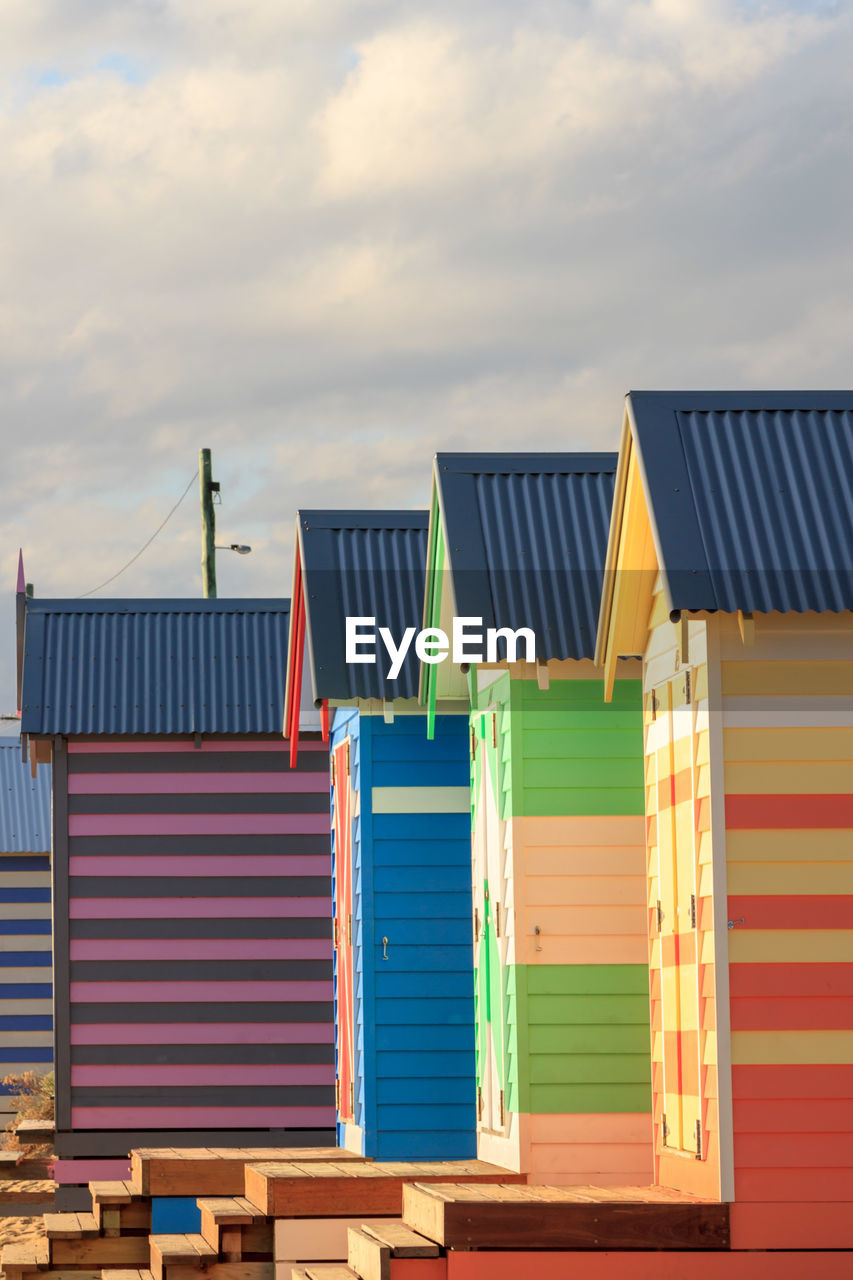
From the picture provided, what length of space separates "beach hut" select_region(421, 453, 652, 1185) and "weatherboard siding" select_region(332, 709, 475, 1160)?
1.51 metres

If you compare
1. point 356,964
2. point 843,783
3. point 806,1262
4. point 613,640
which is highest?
point 613,640

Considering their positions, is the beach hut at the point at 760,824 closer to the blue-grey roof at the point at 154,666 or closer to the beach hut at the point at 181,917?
the beach hut at the point at 181,917

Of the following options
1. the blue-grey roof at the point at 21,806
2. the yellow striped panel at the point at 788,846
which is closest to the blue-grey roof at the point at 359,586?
the yellow striped panel at the point at 788,846

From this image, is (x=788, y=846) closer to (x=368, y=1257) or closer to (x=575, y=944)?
(x=575, y=944)

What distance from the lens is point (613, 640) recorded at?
9484 millimetres

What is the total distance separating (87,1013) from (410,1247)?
9.03 m

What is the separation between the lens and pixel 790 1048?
25.9ft

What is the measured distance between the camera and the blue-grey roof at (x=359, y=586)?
1253 centimetres

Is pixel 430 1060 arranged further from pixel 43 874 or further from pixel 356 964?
pixel 43 874

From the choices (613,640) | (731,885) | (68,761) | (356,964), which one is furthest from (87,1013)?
(731,885)

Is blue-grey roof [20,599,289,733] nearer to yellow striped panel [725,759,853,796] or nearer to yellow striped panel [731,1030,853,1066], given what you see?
yellow striped panel [725,759,853,796]

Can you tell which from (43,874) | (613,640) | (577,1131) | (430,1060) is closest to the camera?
(613,640)

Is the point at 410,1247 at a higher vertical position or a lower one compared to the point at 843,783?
lower

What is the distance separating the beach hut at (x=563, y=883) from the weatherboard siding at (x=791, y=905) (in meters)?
2.47
